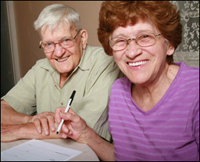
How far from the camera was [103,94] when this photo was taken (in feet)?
3.87

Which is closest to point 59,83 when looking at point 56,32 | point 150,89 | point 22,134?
point 56,32

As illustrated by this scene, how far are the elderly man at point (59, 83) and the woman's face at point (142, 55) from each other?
0.82 ft

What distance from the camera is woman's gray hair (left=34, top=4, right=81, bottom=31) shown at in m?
1.24

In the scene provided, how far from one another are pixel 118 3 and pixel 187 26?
2.64 feet

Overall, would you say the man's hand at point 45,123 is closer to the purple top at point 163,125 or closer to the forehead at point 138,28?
the purple top at point 163,125

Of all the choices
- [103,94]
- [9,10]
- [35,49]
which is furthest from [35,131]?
[9,10]

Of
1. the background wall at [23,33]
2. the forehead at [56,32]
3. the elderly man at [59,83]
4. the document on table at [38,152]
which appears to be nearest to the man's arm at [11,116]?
the elderly man at [59,83]

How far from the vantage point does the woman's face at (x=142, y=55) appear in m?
0.89

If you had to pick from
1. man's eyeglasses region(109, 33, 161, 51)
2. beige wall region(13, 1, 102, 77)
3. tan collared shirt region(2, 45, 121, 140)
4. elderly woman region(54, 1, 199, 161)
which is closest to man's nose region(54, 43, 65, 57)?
tan collared shirt region(2, 45, 121, 140)

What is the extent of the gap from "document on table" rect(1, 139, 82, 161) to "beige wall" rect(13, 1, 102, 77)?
1135mm

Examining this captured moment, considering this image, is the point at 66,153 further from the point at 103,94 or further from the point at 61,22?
the point at 61,22

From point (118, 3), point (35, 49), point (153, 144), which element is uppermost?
point (118, 3)

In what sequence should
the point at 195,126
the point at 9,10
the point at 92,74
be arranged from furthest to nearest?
the point at 9,10, the point at 92,74, the point at 195,126

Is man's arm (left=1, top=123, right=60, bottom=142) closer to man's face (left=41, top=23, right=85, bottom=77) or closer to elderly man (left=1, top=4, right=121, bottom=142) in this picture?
elderly man (left=1, top=4, right=121, bottom=142)
